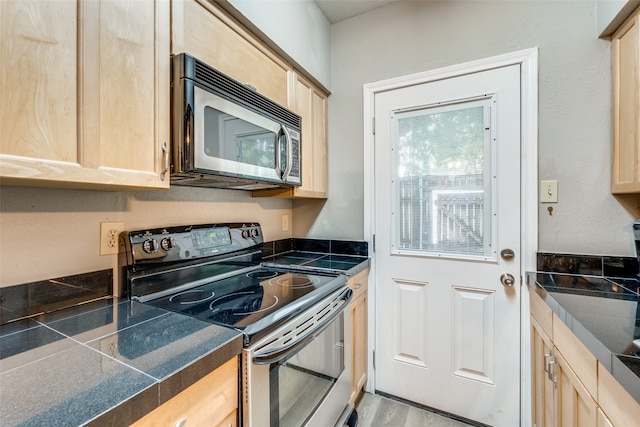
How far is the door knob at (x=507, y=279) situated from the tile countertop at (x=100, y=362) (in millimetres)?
1469

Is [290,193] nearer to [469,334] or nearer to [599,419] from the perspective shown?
[469,334]

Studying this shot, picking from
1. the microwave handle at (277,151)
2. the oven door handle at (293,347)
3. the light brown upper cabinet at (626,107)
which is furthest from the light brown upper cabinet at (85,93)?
the light brown upper cabinet at (626,107)

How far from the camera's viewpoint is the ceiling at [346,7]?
1.85 m

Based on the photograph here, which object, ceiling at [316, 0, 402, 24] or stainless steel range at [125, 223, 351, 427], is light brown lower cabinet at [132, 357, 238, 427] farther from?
ceiling at [316, 0, 402, 24]

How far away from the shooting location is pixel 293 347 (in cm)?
99

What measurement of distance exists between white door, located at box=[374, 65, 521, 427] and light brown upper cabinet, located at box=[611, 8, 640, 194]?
39 centimetres

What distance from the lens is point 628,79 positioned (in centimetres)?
126

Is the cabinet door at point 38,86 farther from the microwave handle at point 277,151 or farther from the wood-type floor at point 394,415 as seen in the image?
the wood-type floor at point 394,415

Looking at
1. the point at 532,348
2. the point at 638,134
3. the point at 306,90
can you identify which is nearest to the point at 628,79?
the point at 638,134

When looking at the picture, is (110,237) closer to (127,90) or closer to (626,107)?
(127,90)

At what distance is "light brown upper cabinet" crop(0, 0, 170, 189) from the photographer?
0.65 meters

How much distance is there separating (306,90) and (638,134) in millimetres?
1597

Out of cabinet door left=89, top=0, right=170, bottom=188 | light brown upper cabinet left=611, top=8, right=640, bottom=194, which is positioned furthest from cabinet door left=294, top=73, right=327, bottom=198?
light brown upper cabinet left=611, top=8, right=640, bottom=194

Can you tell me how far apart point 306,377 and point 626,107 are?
1803 millimetres
